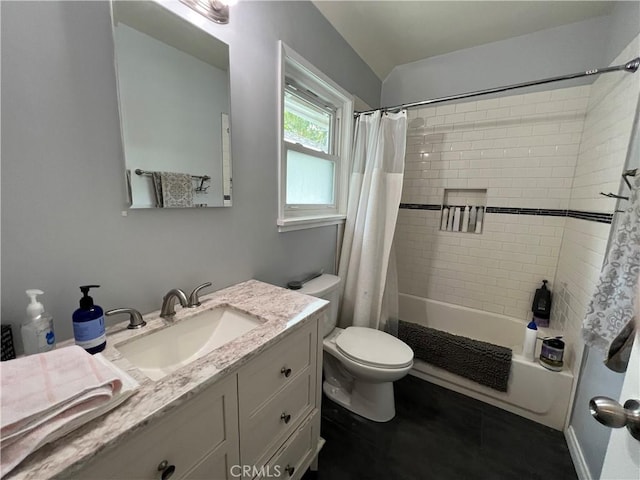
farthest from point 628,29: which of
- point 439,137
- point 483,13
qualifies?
point 439,137

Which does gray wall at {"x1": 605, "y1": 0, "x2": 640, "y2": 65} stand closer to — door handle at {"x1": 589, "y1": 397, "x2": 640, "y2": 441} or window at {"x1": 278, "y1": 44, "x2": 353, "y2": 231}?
window at {"x1": 278, "y1": 44, "x2": 353, "y2": 231}

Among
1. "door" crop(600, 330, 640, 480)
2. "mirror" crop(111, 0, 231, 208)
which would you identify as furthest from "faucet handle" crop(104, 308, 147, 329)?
"door" crop(600, 330, 640, 480)

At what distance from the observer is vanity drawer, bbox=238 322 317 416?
803 millimetres

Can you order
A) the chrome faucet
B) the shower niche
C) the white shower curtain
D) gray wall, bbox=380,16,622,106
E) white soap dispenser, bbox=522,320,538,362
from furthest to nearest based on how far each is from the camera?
the shower niche, the white shower curtain, gray wall, bbox=380,16,622,106, white soap dispenser, bbox=522,320,538,362, the chrome faucet

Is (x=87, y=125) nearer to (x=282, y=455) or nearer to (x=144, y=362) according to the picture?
(x=144, y=362)

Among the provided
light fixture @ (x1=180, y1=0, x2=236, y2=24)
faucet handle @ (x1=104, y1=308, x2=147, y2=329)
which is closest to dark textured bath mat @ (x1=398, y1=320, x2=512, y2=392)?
faucet handle @ (x1=104, y1=308, x2=147, y2=329)

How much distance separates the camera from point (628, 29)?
1.43 metres

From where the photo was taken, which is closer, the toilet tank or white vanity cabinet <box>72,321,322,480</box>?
white vanity cabinet <box>72,321,322,480</box>

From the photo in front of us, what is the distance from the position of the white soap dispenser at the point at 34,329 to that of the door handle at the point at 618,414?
118 cm

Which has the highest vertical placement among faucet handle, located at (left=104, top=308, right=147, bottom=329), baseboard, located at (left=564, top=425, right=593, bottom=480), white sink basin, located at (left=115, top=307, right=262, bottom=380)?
faucet handle, located at (left=104, top=308, right=147, bottom=329)

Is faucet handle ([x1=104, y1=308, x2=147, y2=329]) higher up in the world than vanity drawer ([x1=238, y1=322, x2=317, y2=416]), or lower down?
higher up

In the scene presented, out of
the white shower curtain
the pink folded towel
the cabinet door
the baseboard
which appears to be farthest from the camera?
the white shower curtain

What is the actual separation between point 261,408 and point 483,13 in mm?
2515

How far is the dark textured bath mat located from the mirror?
169cm
